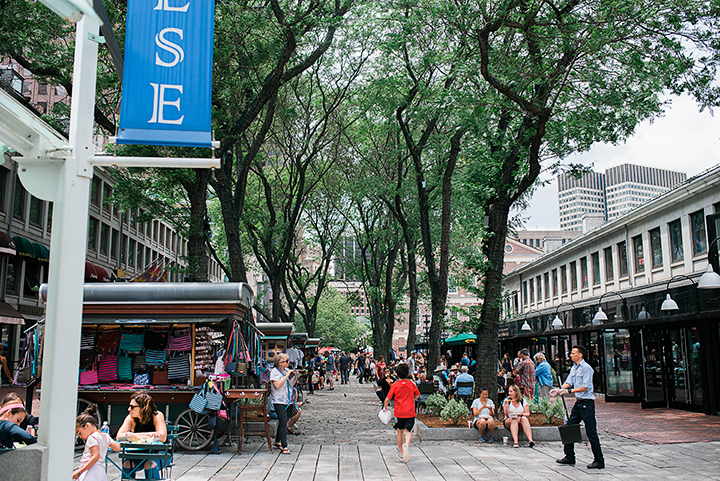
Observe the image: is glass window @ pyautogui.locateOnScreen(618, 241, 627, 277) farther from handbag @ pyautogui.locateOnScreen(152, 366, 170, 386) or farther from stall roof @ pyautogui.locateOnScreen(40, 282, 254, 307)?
handbag @ pyautogui.locateOnScreen(152, 366, 170, 386)

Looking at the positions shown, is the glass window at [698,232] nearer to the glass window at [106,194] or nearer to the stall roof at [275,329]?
the stall roof at [275,329]

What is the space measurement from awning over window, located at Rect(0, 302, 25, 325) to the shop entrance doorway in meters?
24.2

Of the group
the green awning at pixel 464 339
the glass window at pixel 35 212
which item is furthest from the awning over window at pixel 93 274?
the green awning at pixel 464 339

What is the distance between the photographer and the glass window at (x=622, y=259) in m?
30.5

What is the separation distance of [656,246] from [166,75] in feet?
83.8

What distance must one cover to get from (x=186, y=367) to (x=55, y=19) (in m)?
9.90

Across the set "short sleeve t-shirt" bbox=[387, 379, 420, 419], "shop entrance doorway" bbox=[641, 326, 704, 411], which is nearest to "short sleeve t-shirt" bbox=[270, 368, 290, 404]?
"short sleeve t-shirt" bbox=[387, 379, 420, 419]

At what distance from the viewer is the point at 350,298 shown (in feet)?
135

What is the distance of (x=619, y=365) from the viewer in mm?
22297

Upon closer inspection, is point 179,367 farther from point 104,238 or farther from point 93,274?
point 104,238

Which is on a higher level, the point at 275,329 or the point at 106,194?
the point at 106,194

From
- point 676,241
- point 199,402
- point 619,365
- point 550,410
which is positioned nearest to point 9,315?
point 199,402

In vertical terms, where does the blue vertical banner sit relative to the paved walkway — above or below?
above

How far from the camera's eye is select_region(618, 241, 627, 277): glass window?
30516 mm
